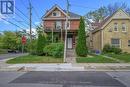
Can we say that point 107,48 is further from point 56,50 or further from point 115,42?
point 56,50

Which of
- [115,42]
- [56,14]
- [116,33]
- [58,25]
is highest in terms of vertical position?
[56,14]

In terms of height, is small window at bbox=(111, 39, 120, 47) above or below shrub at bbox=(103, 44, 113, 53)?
above

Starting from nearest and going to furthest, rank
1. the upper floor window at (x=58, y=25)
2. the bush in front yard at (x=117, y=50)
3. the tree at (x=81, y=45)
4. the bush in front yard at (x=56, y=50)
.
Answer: the bush in front yard at (x=56, y=50), the tree at (x=81, y=45), the bush in front yard at (x=117, y=50), the upper floor window at (x=58, y=25)

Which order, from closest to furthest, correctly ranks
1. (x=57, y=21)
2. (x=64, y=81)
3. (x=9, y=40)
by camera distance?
(x=64, y=81) < (x=57, y=21) < (x=9, y=40)

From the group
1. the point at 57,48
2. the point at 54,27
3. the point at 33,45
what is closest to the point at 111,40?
the point at 54,27

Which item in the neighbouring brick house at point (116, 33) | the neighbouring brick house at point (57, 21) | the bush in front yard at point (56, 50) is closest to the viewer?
the bush in front yard at point (56, 50)

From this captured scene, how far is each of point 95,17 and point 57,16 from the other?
99.3 ft

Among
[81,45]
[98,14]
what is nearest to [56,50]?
[81,45]

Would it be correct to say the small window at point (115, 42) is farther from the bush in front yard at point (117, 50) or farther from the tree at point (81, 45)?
the tree at point (81, 45)

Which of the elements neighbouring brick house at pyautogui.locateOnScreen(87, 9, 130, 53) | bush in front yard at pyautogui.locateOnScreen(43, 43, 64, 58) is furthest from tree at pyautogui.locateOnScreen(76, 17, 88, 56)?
neighbouring brick house at pyautogui.locateOnScreen(87, 9, 130, 53)

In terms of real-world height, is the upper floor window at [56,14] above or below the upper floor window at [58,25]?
above

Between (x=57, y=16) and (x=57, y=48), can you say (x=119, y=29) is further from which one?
(x=57, y=48)

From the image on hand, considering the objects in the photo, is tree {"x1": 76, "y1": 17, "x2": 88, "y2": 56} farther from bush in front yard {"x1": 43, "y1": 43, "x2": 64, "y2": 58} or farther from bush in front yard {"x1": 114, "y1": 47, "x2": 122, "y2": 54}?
bush in front yard {"x1": 114, "y1": 47, "x2": 122, "y2": 54}

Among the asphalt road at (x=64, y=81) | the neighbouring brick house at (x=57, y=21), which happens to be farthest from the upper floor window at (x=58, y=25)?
the asphalt road at (x=64, y=81)
